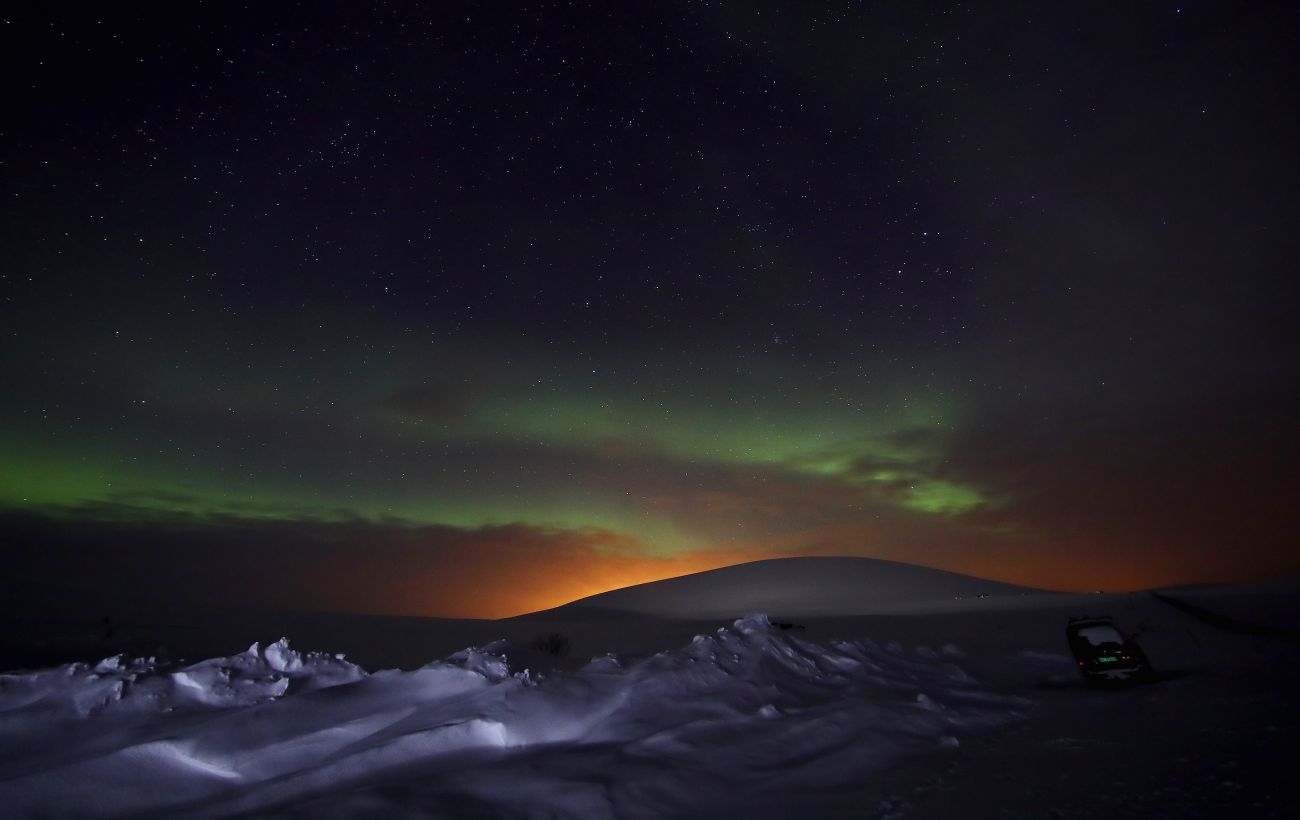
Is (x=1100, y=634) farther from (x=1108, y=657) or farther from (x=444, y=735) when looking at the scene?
(x=444, y=735)

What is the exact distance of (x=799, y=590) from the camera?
53469mm

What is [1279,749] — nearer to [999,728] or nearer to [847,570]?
[999,728]

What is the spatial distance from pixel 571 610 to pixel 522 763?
53250 mm

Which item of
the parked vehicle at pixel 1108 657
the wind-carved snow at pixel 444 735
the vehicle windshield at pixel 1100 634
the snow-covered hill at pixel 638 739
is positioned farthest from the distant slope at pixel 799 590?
the wind-carved snow at pixel 444 735

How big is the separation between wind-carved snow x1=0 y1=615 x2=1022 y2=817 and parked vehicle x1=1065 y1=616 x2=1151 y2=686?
237cm

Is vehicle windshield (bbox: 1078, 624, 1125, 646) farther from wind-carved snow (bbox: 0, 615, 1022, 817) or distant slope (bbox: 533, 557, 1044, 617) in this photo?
distant slope (bbox: 533, 557, 1044, 617)

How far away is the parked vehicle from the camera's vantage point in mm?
12266

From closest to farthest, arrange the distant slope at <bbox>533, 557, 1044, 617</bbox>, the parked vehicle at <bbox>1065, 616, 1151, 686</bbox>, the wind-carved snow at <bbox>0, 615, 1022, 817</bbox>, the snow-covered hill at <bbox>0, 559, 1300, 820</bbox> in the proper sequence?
the snow-covered hill at <bbox>0, 559, 1300, 820</bbox> → the wind-carved snow at <bbox>0, 615, 1022, 817</bbox> → the parked vehicle at <bbox>1065, 616, 1151, 686</bbox> → the distant slope at <bbox>533, 557, 1044, 617</bbox>

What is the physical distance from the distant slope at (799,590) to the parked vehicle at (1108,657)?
27.9m

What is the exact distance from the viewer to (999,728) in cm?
918

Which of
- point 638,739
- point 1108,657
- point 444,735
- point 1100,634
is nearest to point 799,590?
point 1100,634

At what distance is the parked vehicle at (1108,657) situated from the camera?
40.2ft

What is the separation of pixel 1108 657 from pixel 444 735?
12344 millimetres

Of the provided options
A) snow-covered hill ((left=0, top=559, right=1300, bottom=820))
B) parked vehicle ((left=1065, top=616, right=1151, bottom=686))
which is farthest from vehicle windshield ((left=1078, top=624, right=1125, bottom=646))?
snow-covered hill ((left=0, top=559, right=1300, bottom=820))
